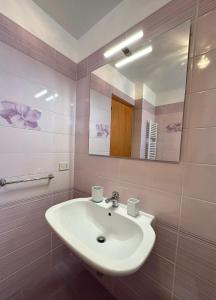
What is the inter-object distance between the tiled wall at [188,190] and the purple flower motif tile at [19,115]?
2.74 ft

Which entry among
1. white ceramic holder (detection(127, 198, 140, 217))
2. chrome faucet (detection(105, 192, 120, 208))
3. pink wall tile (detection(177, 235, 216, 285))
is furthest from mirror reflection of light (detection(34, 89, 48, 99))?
pink wall tile (detection(177, 235, 216, 285))

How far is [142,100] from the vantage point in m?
0.98

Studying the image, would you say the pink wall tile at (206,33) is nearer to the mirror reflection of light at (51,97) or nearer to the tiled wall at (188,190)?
the tiled wall at (188,190)

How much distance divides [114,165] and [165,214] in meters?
0.48

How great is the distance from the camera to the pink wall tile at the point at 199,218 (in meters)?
0.69

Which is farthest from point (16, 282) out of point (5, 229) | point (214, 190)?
point (214, 190)

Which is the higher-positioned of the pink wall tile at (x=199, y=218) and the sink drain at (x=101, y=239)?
the pink wall tile at (x=199, y=218)

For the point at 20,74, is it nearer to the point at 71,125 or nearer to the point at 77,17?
the point at 71,125

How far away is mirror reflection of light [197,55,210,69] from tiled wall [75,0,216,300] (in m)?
0.01

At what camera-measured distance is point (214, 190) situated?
0.67 metres

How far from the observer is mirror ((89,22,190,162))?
0.79 metres

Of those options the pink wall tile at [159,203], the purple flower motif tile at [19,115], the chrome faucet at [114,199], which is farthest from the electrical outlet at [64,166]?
the pink wall tile at [159,203]

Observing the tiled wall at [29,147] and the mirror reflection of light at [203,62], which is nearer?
the mirror reflection of light at [203,62]

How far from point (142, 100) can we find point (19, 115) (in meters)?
0.92
